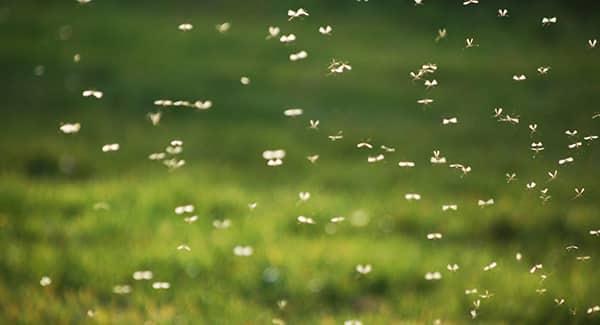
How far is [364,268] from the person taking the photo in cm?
420

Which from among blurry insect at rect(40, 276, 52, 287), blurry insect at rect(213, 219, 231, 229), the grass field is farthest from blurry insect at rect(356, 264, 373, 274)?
blurry insect at rect(40, 276, 52, 287)

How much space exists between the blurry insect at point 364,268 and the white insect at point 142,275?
41.1 inches

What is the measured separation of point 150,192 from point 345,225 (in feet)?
4.20

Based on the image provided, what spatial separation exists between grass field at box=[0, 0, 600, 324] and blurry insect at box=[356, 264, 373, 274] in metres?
0.05

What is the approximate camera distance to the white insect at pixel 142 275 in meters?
3.90

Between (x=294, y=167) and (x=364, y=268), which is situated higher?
(x=294, y=167)

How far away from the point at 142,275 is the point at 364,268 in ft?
3.78

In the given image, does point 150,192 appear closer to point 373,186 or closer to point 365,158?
point 373,186

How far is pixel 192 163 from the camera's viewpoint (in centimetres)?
609

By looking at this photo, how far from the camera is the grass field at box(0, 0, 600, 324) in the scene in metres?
3.88

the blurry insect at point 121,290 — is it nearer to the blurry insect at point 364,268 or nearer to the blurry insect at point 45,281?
the blurry insect at point 45,281

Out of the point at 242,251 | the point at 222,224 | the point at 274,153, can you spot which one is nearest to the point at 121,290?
the point at 242,251


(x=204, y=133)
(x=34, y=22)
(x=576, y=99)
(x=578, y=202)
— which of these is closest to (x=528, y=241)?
(x=578, y=202)

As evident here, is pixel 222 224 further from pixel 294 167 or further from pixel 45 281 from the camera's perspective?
pixel 294 167
